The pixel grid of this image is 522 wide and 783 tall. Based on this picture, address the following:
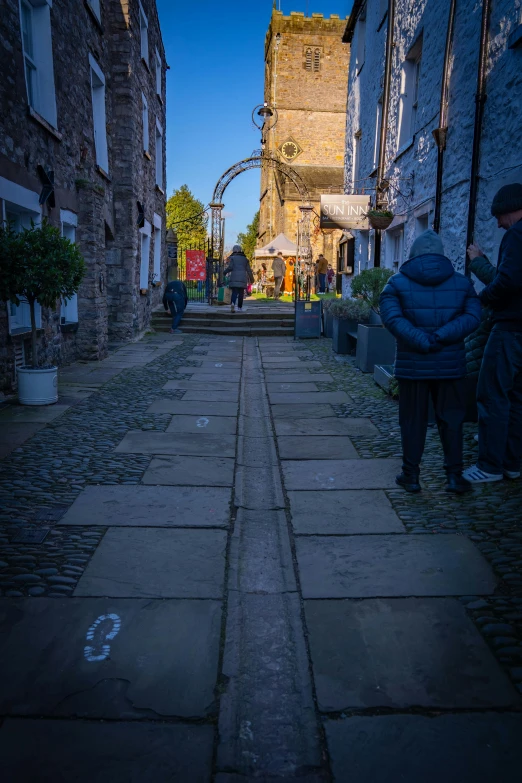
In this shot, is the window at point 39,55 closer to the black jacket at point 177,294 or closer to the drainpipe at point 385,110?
the drainpipe at point 385,110

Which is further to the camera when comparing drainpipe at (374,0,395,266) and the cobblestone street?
drainpipe at (374,0,395,266)

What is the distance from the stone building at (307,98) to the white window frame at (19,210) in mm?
30345

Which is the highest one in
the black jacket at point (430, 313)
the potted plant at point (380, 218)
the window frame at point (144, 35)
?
the window frame at point (144, 35)

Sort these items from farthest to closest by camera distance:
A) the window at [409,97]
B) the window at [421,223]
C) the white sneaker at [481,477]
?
the window at [409,97] < the window at [421,223] < the white sneaker at [481,477]

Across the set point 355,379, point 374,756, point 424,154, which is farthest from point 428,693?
point 424,154

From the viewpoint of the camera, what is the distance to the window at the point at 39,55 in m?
8.24

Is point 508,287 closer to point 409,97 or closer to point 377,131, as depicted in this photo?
point 409,97

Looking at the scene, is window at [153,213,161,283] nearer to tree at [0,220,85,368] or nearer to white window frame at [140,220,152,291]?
white window frame at [140,220,152,291]

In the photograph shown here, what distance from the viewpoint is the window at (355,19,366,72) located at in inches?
591

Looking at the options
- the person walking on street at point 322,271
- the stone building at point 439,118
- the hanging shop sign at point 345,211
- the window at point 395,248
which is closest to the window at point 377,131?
the stone building at point 439,118

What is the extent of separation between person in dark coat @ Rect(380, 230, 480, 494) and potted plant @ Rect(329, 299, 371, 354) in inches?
244

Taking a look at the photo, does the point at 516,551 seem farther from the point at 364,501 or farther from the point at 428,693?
the point at 428,693

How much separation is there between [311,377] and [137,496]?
5.34m

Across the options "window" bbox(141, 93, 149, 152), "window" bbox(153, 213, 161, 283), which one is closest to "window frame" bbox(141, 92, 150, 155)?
"window" bbox(141, 93, 149, 152)
